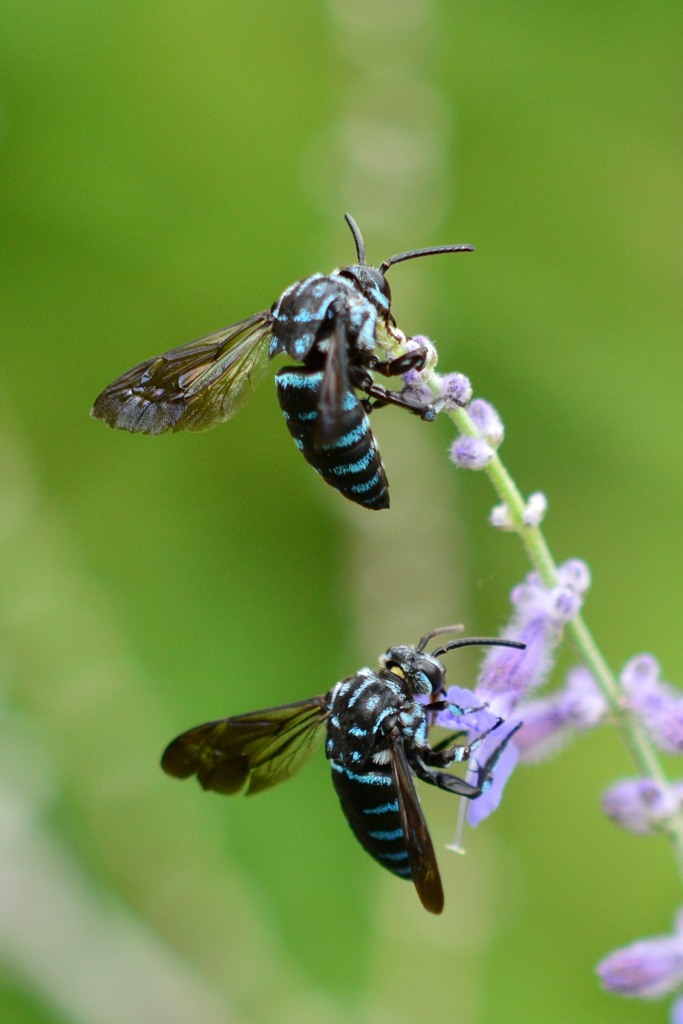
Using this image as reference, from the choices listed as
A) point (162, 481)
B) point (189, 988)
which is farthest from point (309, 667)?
point (189, 988)

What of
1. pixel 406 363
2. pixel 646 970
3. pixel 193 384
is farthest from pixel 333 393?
pixel 646 970

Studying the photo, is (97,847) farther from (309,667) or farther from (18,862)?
(309,667)

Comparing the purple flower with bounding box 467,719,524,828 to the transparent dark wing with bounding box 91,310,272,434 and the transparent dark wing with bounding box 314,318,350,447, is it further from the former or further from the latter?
the transparent dark wing with bounding box 91,310,272,434

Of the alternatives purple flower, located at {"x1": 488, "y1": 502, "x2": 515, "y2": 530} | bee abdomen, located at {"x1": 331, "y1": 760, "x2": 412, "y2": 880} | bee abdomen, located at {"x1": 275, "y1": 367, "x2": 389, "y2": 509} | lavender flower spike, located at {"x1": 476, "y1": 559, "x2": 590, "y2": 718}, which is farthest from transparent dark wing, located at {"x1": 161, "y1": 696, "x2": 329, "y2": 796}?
purple flower, located at {"x1": 488, "y1": 502, "x2": 515, "y2": 530}

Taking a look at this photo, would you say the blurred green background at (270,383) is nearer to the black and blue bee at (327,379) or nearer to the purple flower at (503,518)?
the black and blue bee at (327,379)

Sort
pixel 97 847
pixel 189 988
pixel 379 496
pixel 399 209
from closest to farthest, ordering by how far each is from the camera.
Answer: pixel 379 496
pixel 189 988
pixel 97 847
pixel 399 209

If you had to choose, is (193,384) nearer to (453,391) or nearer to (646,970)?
(453,391)
